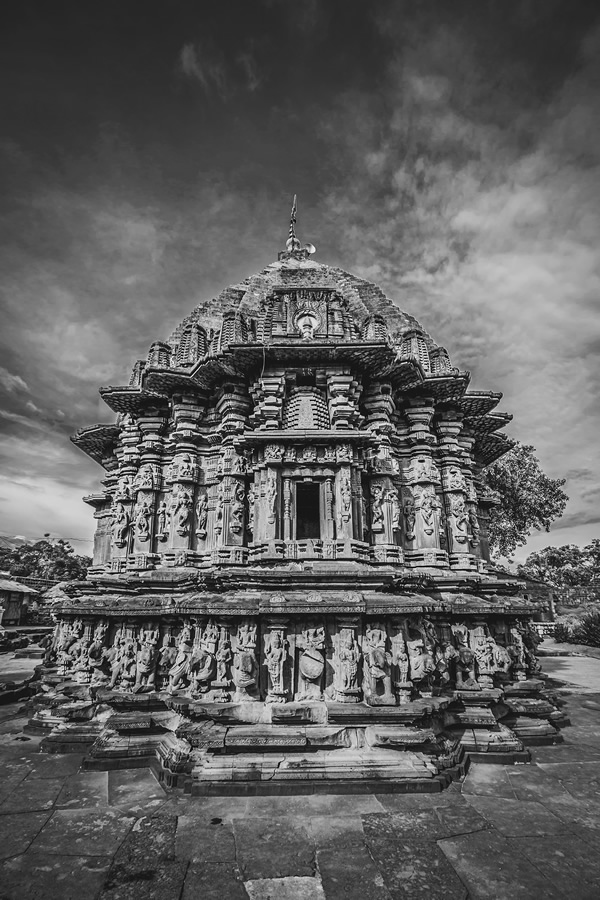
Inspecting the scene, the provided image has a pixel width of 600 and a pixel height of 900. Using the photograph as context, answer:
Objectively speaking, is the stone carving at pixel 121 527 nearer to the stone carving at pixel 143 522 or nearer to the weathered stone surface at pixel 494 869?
the stone carving at pixel 143 522

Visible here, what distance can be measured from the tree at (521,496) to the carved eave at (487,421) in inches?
448

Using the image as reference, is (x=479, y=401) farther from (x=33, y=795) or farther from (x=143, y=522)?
(x=33, y=795)

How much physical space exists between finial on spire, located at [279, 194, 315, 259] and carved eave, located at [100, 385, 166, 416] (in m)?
8.74

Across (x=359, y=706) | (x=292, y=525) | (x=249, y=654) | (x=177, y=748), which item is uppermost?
(x=292, y=525)

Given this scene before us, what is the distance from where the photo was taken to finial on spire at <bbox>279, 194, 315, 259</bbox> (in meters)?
18.5

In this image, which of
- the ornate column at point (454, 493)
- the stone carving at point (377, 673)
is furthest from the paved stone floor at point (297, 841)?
the ornate column at point (454, 493)

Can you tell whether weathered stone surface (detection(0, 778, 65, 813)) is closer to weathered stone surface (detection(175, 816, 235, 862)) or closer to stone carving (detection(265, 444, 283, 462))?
weathered stone surface (detection(175, 816, 235, 862))

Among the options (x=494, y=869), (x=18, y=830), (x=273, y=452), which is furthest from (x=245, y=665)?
(x=273, y=452)

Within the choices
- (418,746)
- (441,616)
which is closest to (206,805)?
(418,746)

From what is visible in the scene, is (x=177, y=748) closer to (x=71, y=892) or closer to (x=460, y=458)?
(x=71, y=892)

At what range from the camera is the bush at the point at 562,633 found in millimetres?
26391

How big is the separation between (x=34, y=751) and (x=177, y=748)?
297 centimetres

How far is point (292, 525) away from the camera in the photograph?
1088 cm

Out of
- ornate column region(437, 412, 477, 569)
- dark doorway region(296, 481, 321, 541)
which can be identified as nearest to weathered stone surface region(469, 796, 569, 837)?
ornate column region(437, 412, 477, 569)
